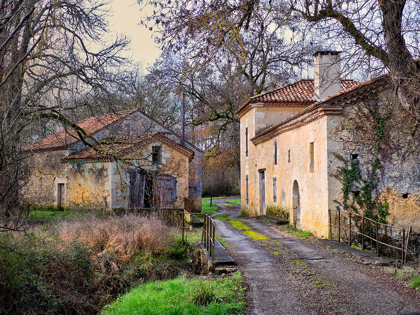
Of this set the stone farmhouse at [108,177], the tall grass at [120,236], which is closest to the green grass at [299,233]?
the tall grass at [120,236]

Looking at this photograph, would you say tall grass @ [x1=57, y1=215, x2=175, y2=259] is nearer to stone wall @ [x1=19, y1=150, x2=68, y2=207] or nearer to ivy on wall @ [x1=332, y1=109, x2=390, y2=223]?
ivy on wall @ [x1=332, y1=109, x2=390, y2=223]

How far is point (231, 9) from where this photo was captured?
7168mm

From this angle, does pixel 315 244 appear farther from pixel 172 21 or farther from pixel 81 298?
pixel 172 21

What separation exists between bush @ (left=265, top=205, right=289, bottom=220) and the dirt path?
6.91 metres

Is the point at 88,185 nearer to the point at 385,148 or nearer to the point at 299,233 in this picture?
the point at 299,233

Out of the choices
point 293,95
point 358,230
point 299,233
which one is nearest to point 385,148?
point 358,230

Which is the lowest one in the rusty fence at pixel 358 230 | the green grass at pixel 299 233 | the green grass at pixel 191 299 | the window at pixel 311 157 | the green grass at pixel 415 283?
the green grass at pixel 191 299

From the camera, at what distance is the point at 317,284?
7.64 metres

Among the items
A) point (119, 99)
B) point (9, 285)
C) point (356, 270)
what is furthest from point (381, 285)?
point (119, 99)

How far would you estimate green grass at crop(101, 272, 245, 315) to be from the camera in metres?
6.40

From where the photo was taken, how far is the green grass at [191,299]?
6.40 m

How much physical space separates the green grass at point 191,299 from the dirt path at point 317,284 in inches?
11.2

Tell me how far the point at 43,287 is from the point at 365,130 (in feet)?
34.3

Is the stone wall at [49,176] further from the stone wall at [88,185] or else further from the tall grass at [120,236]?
the tall grass at [120,236]
